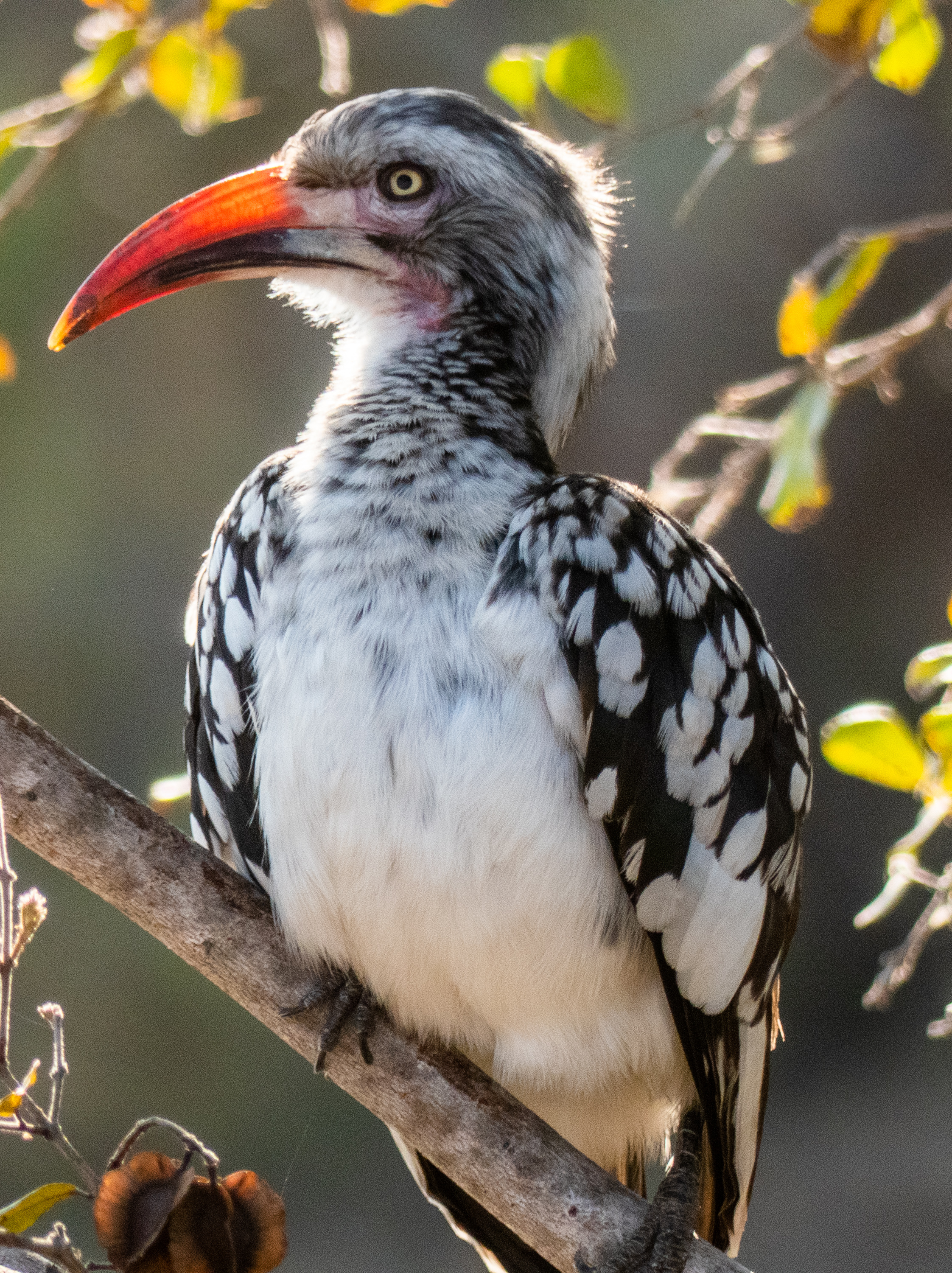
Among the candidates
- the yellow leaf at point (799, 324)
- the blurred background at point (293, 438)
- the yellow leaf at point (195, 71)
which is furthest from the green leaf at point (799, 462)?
the blurred background at point (293, 438)

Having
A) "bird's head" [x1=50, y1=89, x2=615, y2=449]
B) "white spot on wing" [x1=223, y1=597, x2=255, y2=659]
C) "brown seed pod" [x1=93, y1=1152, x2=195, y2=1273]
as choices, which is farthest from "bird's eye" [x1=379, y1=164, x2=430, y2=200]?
"brown seed pod" [x1=93, y1=1152, x2=195, y2=1273]

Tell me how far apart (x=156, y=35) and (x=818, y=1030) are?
434cm

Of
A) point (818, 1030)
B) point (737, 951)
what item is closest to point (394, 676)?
point (737, 951)

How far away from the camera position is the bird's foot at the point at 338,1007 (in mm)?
1351

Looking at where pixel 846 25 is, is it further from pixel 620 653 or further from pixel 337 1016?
pixel 337 1016

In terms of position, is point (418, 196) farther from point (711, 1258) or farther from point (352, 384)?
point (711, 1258)

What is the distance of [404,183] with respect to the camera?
169 cm

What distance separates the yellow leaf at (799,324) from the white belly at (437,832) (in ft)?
1.95

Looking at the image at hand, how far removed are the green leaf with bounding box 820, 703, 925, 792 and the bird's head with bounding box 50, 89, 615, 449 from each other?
573 mm

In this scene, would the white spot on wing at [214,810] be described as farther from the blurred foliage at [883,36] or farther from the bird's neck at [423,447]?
the blurred foliage at [883,36]

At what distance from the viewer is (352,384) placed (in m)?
1.64

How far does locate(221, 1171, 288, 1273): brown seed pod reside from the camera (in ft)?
3.34

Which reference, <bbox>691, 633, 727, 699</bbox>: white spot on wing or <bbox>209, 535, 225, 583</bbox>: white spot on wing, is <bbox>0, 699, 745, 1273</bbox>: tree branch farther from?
<bbox>691, 633, 727, 699</bbox>: white spot on wing

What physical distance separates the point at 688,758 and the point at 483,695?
24 cm
